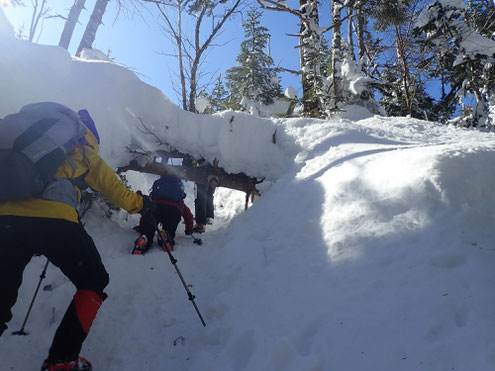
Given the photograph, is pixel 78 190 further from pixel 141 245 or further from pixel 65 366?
pixel 141 245

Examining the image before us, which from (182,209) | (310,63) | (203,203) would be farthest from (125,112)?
(310,63)

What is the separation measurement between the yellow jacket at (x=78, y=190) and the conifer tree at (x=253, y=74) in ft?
51.5

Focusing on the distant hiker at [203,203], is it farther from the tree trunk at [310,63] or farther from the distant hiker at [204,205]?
the tree trunk at [310,63]

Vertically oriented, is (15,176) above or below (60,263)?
above

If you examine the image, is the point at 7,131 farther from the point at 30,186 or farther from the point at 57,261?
the point at 57,261

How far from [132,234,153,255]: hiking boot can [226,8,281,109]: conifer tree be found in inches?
569

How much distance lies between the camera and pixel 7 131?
6.51 ft

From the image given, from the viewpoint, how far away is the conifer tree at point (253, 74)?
18125mm

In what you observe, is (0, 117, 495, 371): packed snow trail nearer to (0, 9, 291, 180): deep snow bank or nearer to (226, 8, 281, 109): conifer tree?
(0, 9, 291, 180): deep snow bank

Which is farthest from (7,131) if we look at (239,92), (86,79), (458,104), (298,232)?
(239,92)

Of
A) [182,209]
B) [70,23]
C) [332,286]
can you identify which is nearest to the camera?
[332,286]

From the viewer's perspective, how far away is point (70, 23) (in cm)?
942

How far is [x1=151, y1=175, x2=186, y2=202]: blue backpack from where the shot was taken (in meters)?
5.35

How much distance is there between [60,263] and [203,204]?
13.7 feet
